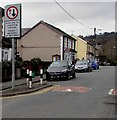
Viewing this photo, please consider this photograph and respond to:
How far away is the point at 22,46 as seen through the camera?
5872 centimetres

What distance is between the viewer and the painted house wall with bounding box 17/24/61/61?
5688 centimetres

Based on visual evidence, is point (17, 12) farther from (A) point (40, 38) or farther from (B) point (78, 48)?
(B) point (78, 48)

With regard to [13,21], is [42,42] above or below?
above

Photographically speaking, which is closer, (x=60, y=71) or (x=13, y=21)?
(x=13, y=21)

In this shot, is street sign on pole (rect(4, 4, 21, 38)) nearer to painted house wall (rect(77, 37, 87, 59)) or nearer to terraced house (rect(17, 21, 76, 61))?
terraced house (rect(17, 21, 76, 61))

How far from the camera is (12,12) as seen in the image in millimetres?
16438

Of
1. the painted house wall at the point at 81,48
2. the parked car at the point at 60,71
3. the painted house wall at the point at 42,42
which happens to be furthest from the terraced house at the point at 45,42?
the painted house wall at the point at 81,48

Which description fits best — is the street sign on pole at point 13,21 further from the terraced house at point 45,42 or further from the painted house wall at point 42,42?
the painted house wall at point 42,42

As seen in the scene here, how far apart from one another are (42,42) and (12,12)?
40.8 meters

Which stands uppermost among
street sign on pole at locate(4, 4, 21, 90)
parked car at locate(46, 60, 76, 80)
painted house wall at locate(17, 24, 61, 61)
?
painted house wall at locate(17, 24, 61, 61)

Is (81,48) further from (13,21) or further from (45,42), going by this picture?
(13,21)

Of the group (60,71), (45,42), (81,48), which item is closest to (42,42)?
(45,42)

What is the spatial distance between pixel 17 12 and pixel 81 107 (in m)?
6.71

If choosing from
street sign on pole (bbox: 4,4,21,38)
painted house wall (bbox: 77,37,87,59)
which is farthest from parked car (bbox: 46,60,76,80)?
painted house wall (bbox: 77,37,87,59)
